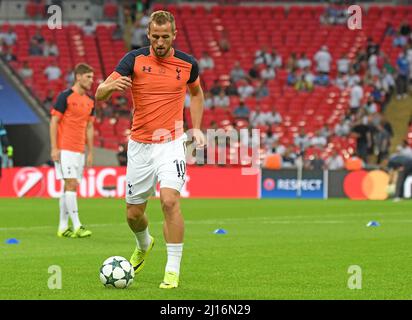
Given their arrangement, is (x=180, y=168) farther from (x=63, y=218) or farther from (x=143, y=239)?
(x=63, y=218)

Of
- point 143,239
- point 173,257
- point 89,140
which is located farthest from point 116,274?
point 89,140

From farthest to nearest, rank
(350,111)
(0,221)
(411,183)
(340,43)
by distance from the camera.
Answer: (340,43), (350,111), (411,183), (0,221)

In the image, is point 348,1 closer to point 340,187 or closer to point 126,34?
point 126,34

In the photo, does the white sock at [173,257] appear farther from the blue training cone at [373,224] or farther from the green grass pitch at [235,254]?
the blue training cone at [373,224]

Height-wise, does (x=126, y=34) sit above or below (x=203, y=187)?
above

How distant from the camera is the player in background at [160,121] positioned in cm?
1022

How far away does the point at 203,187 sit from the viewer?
3073 centimetres

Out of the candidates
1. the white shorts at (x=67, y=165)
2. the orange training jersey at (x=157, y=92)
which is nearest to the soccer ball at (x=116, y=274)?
the orange training jersey at (x=157, y=92)

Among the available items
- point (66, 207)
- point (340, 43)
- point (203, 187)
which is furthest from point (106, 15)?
point (66, 207)

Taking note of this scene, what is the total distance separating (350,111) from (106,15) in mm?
10822

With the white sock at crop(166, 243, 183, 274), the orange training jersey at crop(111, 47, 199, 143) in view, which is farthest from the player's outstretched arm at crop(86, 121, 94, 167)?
the white sock at crop(166, 243, 183, 274)

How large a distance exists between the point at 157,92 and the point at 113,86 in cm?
71

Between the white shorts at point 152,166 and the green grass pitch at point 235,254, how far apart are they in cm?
90
